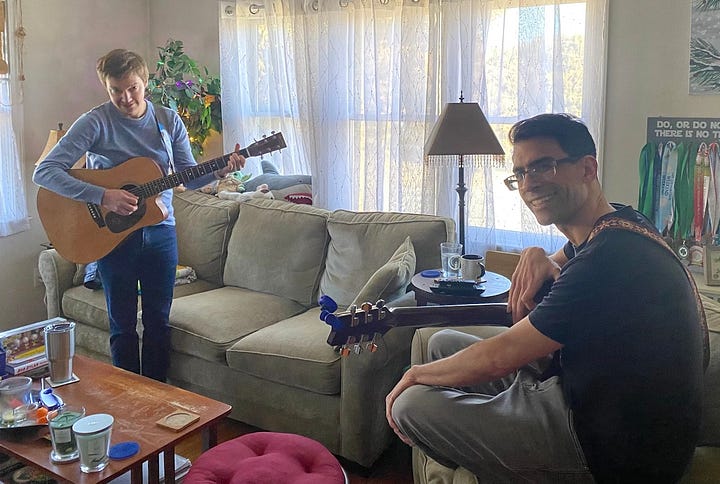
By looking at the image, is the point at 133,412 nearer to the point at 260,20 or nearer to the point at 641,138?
the point at 641,138

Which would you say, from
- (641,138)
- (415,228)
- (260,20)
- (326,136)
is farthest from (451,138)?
(260,20)

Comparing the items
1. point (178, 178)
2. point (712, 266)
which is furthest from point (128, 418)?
point (712, 266)

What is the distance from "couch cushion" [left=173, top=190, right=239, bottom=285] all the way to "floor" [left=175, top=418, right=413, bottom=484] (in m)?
0.93

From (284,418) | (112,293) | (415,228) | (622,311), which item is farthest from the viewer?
(415,228)

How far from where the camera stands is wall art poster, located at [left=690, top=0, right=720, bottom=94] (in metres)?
2.52

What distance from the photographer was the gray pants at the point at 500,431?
139cm

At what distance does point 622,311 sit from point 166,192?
1924 millimetres

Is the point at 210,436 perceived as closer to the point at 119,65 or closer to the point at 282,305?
the point at 282,305

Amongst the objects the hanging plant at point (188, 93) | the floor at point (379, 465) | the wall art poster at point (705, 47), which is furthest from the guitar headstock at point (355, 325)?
the hanging plant at point (188, 93)

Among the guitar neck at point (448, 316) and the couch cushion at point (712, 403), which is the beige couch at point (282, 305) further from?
the couch cushion at point (712, 403)

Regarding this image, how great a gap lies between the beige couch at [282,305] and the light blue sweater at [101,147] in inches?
21.2

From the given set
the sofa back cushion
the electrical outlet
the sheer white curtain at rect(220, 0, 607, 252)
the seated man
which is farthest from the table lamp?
the electrical outlet

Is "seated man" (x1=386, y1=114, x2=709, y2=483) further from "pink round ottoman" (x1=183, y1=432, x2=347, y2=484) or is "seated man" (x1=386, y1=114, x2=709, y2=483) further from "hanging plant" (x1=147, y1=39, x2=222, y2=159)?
"hanging plant" (x1=147, y1=39, x2=222, y2=159)

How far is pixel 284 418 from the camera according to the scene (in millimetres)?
2434
